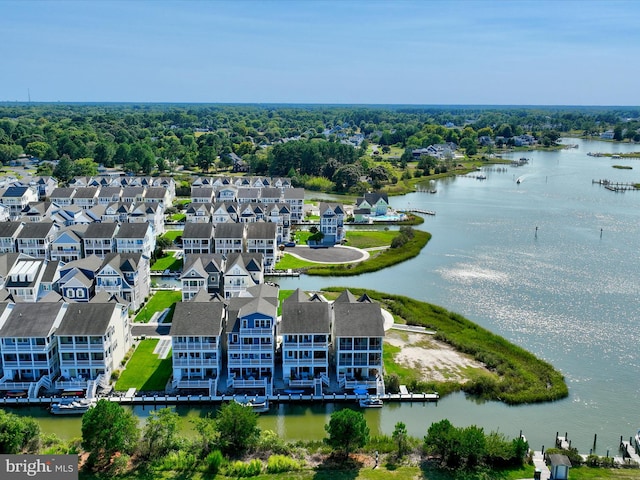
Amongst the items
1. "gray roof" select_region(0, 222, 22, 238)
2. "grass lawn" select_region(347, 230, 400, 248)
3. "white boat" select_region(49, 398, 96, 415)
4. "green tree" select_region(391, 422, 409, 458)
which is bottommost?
"white boat" select_region(49, 398, 96, 415)

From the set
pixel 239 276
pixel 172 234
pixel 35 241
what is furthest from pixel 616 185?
pixel 35 241

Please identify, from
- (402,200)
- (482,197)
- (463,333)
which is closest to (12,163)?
(402,200)

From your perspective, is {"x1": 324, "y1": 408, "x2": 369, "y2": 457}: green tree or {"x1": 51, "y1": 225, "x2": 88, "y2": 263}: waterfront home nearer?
{"x1": 324, "y1": 408, "x2": 369, "y2": 457}: green tree

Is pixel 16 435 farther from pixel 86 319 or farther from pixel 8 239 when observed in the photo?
pixel 8 239

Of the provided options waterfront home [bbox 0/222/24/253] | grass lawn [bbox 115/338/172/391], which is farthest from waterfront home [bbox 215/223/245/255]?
waterfront home [bbox 0/222/24/253]

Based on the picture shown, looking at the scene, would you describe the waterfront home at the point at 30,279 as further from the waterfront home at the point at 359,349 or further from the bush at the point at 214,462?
the waterfront home at the point at 359,349

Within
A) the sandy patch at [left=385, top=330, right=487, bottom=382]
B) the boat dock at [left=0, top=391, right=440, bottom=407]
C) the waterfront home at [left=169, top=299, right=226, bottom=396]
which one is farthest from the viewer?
the sandy patch at [left=385, top=330, right=487, bottom=382]

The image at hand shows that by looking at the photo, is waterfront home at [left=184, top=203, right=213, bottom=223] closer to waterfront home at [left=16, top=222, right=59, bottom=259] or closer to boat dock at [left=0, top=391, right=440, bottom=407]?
waterfront home at [left=16, top=222, right=59, bottom=259]
